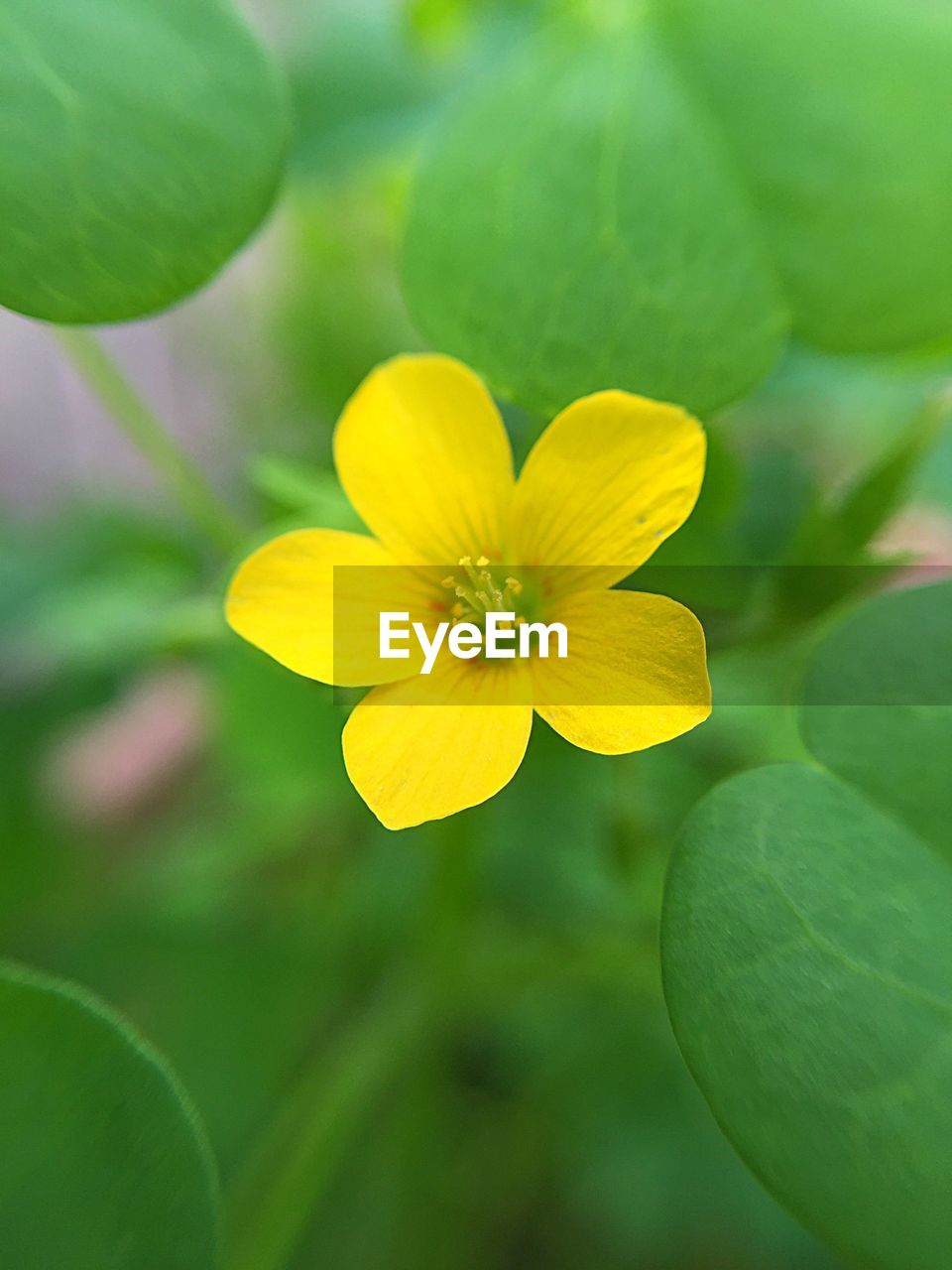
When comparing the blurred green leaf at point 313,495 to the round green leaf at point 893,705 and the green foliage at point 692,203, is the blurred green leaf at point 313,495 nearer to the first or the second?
the green foliage at point 692,203

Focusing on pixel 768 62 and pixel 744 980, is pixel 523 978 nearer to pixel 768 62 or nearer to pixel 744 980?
pixel 744 980

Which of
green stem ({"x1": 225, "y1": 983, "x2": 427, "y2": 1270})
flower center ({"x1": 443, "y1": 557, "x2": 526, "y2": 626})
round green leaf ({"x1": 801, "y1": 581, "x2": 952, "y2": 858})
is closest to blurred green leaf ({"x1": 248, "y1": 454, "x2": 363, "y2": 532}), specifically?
flower center ({"x1": 443, "y1": 557, "x2": 526, "y2": 626})

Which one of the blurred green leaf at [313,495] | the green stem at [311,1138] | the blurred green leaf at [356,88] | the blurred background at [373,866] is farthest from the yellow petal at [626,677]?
the blurred green leaf at [356,88]

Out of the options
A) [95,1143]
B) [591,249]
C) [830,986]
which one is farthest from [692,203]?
[95,1143]

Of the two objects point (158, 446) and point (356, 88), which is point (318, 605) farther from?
point (356, 88)

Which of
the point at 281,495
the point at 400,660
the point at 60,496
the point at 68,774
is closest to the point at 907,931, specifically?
the point at 400,660

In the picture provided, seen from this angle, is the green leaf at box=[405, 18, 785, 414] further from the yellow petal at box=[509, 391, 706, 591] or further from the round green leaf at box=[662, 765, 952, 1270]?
the round green leaf at box=[662, 765, 952, 1270]
